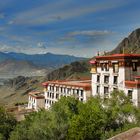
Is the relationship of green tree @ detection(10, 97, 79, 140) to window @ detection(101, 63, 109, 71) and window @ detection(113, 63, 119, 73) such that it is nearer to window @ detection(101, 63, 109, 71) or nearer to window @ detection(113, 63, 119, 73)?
window @ detection(113, 63, 119, 73)

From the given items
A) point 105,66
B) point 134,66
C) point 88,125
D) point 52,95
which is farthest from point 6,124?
point 134,66

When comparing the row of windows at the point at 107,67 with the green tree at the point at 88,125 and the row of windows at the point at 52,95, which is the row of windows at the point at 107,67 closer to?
the green tree at the point at 88,125

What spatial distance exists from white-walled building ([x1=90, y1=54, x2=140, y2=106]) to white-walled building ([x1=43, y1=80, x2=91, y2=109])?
3.44 metres

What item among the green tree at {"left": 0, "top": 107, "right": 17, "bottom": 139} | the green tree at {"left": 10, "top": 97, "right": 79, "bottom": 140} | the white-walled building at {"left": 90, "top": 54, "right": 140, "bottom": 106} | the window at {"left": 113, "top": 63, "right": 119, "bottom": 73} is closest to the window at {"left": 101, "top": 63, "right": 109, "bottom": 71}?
the white-walled building at {"left": 90, "top": 54, "right": 140, "bottom": 106}

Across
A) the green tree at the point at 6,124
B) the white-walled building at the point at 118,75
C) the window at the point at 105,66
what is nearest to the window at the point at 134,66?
the white-walled building at the point at 118,75

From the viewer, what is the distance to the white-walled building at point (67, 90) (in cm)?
9063

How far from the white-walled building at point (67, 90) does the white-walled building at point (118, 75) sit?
11.3ft

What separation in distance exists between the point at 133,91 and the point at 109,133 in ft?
56.2

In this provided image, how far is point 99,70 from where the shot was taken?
286 feet

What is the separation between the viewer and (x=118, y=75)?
79.6 m

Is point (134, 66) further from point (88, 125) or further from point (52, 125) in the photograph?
point (52, 125)

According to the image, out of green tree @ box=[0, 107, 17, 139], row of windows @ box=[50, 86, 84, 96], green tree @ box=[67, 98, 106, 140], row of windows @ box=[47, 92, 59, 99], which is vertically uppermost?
row of windows @ box=[50, 86, 84, 96]

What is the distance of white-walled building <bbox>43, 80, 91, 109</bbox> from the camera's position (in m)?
90.6

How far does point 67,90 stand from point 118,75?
24.6 meters
